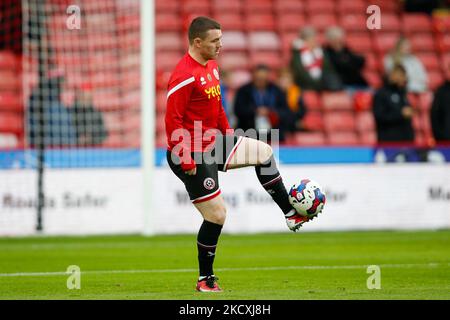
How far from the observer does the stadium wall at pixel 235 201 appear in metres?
15.6

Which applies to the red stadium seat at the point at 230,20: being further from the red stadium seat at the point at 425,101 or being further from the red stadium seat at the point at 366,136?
the red stadium seat at the point at 425,101

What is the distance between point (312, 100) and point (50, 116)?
573 centimetres

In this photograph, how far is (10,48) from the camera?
18375 millimetres

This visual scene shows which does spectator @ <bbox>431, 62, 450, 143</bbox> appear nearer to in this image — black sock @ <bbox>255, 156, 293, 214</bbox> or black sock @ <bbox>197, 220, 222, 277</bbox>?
black sock @ <bbox>255, 156, 293, 214</bbox>

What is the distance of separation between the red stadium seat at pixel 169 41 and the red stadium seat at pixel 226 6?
1074 millimetres

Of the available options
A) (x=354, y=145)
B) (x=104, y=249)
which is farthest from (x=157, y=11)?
(x=104, y=249)

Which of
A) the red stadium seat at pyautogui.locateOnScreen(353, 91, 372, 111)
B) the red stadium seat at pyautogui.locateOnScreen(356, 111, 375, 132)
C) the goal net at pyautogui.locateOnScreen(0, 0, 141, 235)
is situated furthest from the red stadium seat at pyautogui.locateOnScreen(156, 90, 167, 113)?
the red stadium seat at pyautogui.locateOnScreen(356, 111, 375, 132)

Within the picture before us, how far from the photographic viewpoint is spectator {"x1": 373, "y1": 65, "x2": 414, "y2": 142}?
1688cm

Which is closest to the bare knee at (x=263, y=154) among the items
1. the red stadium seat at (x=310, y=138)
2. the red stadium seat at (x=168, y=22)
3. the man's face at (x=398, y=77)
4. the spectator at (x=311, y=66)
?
→ the man's face at (x=398, y=77)

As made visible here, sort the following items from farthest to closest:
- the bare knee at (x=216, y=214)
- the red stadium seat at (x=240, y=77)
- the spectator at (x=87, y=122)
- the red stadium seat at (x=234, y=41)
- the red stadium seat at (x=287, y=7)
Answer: the red stadium seat at (x=287, y=7), the red stadium seat at (x=234, y=41), the red stadium seat at (x=240, y=77), the spectator at (x=87, y=122), the bare knee at (x=216, y=214)

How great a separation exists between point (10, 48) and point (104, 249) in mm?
6377

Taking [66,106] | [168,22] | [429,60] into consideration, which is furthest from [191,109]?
[429,60]

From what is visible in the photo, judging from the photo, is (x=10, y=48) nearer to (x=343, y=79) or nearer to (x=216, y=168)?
(x=343, y=79)

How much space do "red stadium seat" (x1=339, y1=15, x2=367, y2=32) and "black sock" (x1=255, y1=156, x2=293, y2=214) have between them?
13167mm
